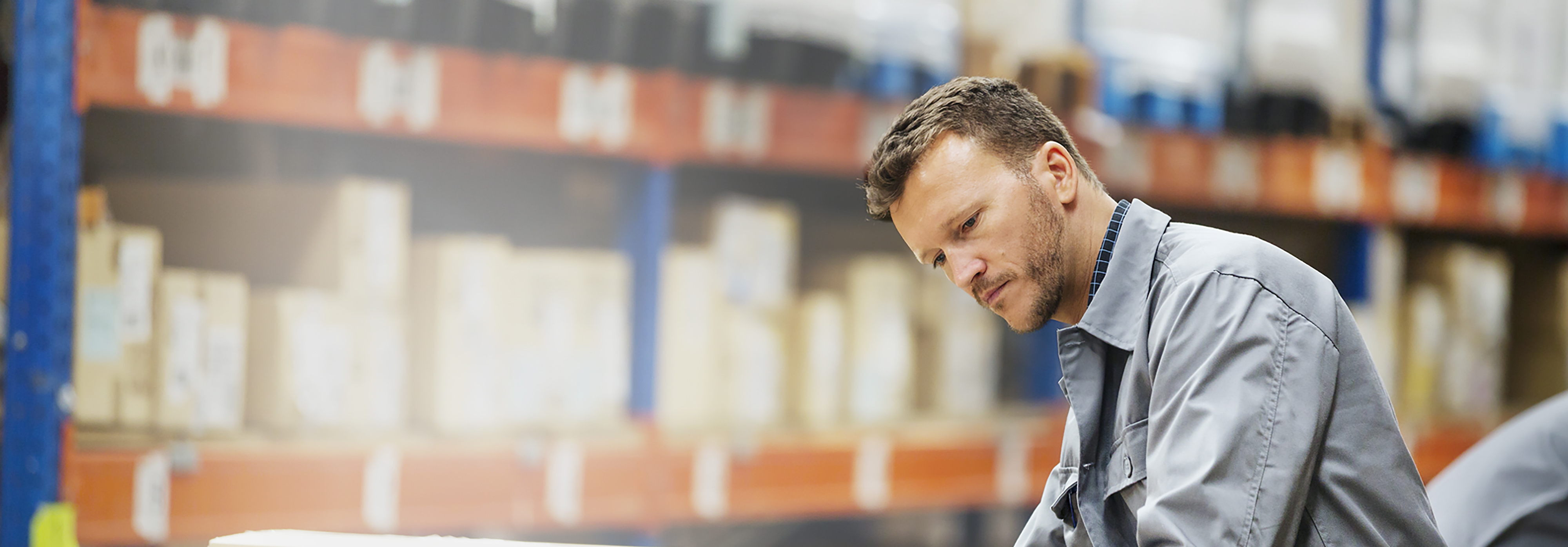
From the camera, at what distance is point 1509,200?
13.0 feet

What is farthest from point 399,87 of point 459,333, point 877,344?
point 877,344

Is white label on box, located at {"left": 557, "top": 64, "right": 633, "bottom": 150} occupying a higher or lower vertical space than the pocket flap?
higher

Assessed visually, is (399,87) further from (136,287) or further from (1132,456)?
(1132,456)

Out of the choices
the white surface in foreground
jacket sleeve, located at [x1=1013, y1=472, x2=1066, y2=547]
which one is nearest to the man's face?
jacket sleeve, located at [x1=1013, y1=472, x2=1066, y2=547]

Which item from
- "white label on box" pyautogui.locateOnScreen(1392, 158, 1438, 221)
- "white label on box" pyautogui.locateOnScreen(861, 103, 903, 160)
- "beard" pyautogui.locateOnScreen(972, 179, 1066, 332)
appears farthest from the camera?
"white label on box" pyautogui.locateOnScreen(1392, 158, 1438, 221)

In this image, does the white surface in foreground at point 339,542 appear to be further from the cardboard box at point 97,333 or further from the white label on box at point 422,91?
the white label on box at point 422,91

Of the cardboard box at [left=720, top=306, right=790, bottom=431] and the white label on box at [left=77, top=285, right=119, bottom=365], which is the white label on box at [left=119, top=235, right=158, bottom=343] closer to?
the white label on box at [left=77, top=285, right=119, bottom=365]

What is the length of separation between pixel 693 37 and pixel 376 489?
47.0 inches

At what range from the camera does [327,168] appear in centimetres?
275

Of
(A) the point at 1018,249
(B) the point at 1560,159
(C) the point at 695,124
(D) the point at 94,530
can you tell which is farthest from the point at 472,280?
(B) the point at 1560,159

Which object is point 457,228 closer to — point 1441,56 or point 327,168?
point 327,168

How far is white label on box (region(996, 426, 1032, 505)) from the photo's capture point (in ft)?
9.52

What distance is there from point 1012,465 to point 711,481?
0.91 meters

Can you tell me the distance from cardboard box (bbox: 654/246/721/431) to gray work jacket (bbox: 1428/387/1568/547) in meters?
1.50
